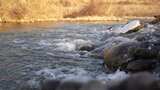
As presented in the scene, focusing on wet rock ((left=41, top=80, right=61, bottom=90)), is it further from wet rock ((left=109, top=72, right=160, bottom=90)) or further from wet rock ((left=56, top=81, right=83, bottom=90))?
wet rock ((left=109, top=72, right=160, bottom=90))

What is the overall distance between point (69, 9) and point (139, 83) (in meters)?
41.1

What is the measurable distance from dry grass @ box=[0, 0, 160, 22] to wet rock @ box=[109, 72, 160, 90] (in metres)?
33.1

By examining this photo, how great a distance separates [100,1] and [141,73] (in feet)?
152

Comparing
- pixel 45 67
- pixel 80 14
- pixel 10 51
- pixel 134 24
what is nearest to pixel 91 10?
pixel 80 14

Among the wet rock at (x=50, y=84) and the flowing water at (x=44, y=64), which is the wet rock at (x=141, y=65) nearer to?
the flowing water at (x=44, y=64)

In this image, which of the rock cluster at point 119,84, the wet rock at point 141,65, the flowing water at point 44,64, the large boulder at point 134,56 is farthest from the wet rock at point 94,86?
the large boulder at point 134,56

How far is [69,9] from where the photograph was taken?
5031 cm

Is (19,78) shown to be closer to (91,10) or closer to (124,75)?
(124,75)

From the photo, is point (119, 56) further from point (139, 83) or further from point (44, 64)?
point (139, 83)

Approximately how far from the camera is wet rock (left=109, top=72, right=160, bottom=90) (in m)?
9.62

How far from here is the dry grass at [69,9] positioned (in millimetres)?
42750

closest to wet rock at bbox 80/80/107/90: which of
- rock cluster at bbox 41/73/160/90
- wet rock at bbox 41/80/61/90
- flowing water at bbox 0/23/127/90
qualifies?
rock cluster at bbox 41/73/160/90

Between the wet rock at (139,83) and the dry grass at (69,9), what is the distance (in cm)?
3313

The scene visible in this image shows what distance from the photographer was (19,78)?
498 inches
